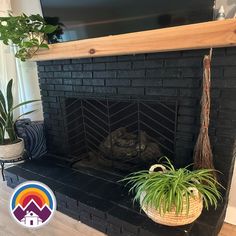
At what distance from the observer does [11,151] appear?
2.08 metres

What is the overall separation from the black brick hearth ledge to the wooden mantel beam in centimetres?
97

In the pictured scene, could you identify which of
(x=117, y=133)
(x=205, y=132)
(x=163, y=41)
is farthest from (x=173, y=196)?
(x=117, y=133)

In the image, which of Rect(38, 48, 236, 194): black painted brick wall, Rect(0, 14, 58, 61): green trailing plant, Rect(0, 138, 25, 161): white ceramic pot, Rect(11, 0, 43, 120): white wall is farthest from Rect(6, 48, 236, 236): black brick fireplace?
Rect(11, 0, 43, 120): white wall

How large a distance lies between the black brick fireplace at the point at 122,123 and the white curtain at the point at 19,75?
397 mm

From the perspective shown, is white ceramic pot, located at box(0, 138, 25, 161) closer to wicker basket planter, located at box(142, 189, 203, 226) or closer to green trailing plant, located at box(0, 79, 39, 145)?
green trailing plant, located at box(0, 79, 39, 145)

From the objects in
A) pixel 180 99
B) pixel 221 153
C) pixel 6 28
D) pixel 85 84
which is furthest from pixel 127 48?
pixel 6 28

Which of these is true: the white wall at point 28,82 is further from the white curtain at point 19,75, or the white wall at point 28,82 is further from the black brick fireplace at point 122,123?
the black brick fireplace at point 122,123

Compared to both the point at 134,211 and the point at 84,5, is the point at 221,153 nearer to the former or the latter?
the point at 134,211

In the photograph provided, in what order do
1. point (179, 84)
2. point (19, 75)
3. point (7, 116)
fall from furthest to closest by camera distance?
1. point (19, 75)
2. point (7, 116)
3. point (179, 84)

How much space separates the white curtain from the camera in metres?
2.27

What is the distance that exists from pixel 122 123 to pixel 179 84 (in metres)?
0.74

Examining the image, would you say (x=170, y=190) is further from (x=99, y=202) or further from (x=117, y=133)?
(x=117, y=133)

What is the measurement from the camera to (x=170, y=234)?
3.97ft

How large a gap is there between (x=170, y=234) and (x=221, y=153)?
22.1 inches
